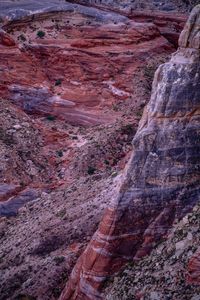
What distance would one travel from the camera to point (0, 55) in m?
42.5

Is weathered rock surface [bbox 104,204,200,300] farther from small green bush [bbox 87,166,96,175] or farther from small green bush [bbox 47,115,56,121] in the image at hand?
small green bush [bbox 47,115,56,121]

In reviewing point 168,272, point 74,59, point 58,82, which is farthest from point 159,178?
point 74,59

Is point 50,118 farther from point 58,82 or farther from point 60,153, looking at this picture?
point 60,153

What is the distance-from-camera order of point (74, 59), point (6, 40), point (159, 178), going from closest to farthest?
1. point (159, 178)
2. point (6, 40)
3. point (74, 59)

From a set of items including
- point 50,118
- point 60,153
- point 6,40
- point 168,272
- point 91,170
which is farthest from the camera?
point 6,40

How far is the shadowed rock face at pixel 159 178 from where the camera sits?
22.4 meters

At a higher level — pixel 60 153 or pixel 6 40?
pixel 6 40

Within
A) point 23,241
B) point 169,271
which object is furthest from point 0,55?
point 169,271

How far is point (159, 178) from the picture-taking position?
2261 cm

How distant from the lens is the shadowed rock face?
22.4 m

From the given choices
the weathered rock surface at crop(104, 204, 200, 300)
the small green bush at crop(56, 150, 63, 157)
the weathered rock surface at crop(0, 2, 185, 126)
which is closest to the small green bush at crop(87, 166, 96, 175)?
the small green bush at crop(56, 150, 63, 157)

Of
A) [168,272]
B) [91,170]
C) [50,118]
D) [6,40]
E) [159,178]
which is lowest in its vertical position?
[91,170]

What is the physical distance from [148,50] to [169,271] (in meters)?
26.5

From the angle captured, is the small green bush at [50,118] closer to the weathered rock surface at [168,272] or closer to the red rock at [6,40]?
the red rock at [6,40]
